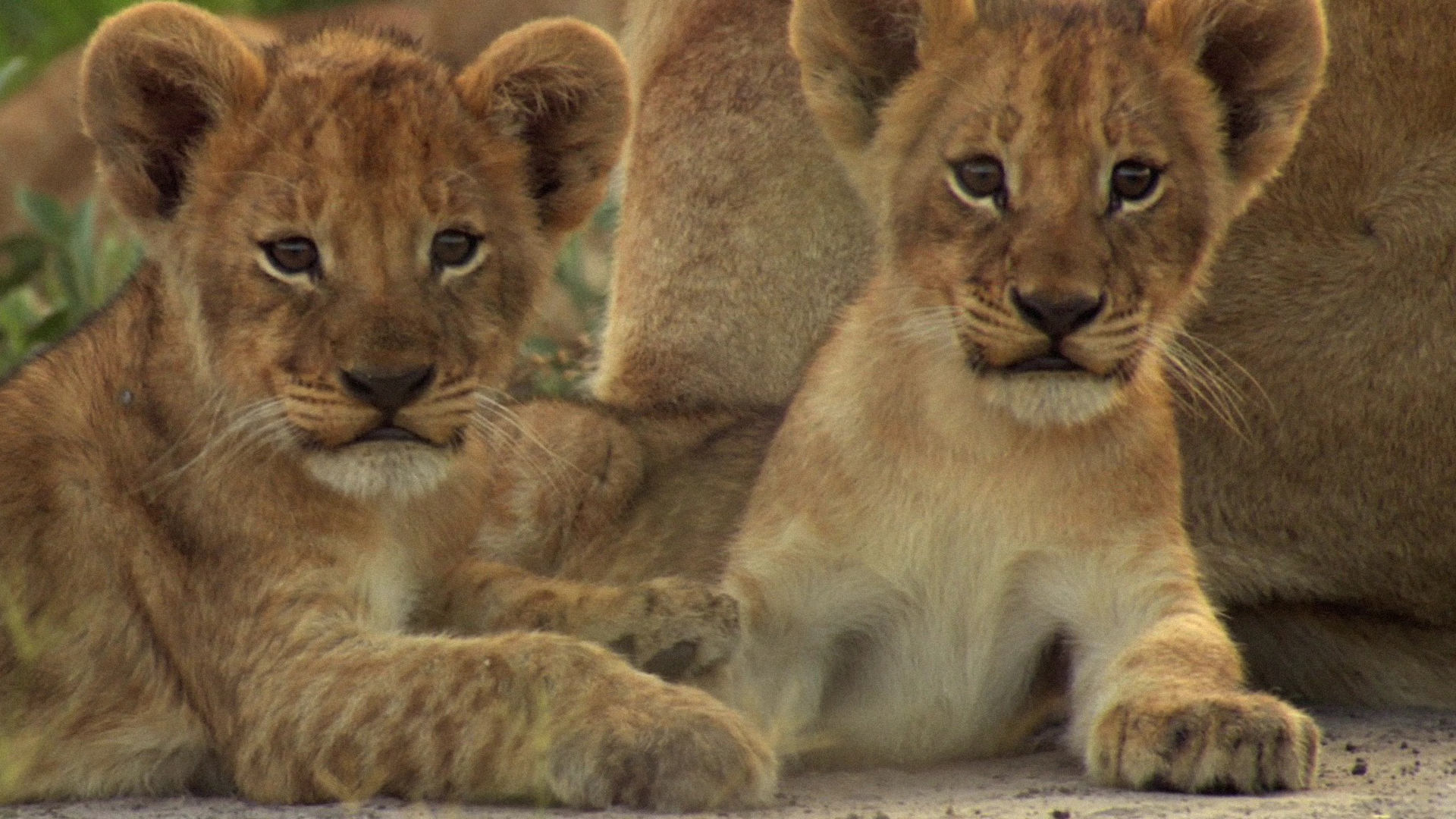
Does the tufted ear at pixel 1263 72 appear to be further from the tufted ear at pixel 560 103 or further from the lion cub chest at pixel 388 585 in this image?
the lion cub chest at pixel 388 585

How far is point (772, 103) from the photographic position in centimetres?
399

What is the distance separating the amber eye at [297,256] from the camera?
9.58 ft

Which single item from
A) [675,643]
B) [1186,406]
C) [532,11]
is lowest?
[675,643]

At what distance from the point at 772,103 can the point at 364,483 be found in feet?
4.34

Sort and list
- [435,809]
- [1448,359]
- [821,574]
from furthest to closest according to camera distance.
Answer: [1448,359], [821,574], [435,809]

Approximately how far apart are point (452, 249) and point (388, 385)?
0.24 m

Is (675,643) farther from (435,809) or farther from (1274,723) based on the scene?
(1274,723)

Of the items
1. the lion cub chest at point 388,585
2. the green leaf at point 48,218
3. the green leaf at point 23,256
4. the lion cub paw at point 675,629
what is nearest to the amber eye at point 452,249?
the lion cub chest at point 388,585

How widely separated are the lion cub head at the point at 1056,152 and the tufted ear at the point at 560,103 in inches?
10.7

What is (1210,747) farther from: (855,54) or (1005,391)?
(855,54)

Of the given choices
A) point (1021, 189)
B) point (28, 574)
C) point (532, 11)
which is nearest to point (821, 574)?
point (1021, 189)

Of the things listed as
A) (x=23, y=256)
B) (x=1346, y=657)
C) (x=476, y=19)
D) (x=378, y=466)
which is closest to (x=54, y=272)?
(x=23, y=256)

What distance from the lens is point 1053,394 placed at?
9.78ft

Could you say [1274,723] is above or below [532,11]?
below
